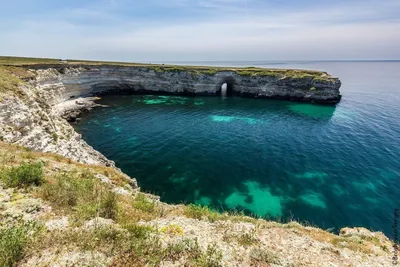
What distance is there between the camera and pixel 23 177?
35.9ft

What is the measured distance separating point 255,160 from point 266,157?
2266 millimetres

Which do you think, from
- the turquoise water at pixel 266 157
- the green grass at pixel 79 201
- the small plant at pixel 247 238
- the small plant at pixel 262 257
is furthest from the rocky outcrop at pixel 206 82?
the small plant at pixel 262 257

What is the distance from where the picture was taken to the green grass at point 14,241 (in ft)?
20.7

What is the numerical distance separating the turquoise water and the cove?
130 millimetres

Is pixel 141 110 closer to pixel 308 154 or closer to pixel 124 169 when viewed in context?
pixel 124 169

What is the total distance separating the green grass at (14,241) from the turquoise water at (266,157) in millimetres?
17853

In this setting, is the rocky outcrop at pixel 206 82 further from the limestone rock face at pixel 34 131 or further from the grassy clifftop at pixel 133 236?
the grassy clifftop at pixel 133 236

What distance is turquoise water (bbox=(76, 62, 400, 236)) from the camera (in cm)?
2470

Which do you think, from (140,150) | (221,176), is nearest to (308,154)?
(221,176)

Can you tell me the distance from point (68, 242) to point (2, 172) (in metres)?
6.95

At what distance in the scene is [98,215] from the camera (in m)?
9.41

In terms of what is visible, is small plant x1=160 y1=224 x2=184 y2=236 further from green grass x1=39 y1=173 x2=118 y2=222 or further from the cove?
the cove

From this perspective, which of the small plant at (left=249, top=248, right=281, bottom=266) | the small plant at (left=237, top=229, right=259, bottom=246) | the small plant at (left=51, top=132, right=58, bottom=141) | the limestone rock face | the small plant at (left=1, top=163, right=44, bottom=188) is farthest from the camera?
the small plant at (left=51, top=132, right=58, bottom=141)

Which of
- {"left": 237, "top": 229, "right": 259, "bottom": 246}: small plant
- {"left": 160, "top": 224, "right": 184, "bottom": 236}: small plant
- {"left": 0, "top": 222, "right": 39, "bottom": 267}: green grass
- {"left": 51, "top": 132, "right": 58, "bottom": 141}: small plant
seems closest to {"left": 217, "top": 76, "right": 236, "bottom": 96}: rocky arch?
{"left": 51, "top": 132, "right": 58, "bottom": 141}: small plant
